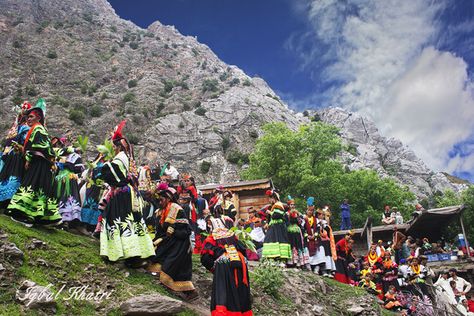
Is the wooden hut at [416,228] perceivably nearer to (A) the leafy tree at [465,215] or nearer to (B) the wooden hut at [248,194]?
(B) the wooden hut at [248,194]

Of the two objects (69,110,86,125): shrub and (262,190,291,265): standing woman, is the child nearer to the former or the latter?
(262,190,291,265): standing woman

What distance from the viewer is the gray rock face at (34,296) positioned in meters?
4.85

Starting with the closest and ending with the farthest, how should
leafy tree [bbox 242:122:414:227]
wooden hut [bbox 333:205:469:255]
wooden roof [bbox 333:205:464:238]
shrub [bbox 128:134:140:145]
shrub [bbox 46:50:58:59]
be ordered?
wooden roof [bbox 333:205:464:238] < wooden hut [bbox 333:205:469:255] < leafy tree [bbox 242:122:414:227] < shrub [bbox 128:134:140:145] < shrub [bbox 46:50:58:59]

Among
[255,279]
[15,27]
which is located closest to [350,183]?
[255,279]

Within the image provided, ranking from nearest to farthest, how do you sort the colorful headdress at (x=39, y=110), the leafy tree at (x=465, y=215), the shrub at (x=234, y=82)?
the colorful headdress at (x=39, y=110) → the leafy tree at (x=465, y=215) → the shrub at (x=234, y=82)

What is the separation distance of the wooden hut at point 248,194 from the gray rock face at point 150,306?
14.6 meters

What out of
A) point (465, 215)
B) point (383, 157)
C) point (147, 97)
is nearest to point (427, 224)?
point (465, 215)

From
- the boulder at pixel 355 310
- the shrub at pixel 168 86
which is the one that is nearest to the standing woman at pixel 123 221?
the boulder at pixel 355 310

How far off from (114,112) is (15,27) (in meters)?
31.7

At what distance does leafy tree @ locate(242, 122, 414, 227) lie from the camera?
33.6 metres

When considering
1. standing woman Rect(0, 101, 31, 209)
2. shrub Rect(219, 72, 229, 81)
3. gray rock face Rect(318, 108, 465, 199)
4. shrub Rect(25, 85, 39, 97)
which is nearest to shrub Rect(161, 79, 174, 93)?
shrub Rect(219, 72, 229, 81)

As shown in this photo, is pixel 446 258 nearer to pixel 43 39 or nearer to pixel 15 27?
pixel 43 39

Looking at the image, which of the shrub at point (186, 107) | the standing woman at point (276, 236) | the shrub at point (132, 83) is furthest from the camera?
the shrub at point (132, 83)

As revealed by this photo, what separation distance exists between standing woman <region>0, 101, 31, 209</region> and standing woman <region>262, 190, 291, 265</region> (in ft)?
22.3
